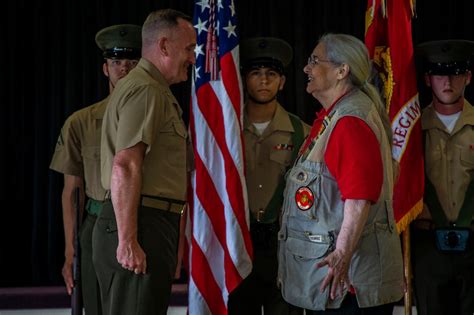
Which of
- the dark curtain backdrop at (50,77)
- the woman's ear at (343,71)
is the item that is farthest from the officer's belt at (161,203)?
the dark curtain backdrop at (50,77)

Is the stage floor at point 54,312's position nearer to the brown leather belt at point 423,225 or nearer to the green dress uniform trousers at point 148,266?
the brown leather belt at point 423,225

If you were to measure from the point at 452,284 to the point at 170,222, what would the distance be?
1495 millimetres

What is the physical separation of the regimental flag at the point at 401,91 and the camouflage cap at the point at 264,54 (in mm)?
461

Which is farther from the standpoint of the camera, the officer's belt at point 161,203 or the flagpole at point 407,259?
the flagpole at point 407,259

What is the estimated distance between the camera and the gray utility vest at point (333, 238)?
6.72 feet

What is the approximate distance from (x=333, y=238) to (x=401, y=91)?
147cm

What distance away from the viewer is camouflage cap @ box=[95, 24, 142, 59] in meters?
3.28

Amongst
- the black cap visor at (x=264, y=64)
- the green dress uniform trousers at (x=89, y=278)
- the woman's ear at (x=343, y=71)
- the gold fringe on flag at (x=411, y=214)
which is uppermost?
the black cap visor at (x=264, y=64)

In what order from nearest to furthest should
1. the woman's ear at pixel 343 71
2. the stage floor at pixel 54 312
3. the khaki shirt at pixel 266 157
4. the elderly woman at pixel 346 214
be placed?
the elderly woman at pixel 346 214
the woman's ear at pixel 343 71
the khaki shirt at pixel 266 157
the stage floor at pixel 54 312

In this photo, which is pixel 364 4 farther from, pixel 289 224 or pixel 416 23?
pixel 289 224

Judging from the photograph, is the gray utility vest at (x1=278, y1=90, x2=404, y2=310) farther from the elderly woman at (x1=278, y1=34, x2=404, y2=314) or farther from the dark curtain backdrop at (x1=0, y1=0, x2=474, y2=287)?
the dark curtain backdrop at (x1=0, y1=0, x2=474, y2=287)

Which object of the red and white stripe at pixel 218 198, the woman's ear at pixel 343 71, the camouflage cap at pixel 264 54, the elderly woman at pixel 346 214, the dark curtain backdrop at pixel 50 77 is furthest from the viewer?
the dark curtain backdrop at pixel 50 77

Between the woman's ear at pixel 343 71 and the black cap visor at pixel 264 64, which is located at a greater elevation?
the black cap visor at pixel 264 64

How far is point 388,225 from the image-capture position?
2111mm
